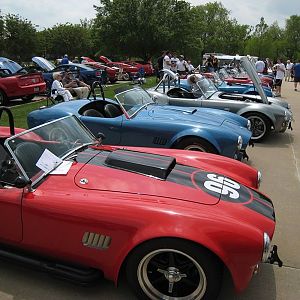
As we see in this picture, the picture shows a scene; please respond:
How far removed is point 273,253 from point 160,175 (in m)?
1.11

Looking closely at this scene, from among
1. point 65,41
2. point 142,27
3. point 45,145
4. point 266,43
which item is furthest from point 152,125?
point 266,43

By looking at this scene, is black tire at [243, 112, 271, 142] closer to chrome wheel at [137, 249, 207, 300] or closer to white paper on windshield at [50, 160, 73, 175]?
white paper on windshield at [50, 160, 73, 175]

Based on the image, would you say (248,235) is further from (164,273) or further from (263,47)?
(263,47)

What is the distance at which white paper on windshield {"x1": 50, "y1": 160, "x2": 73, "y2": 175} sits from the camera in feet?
10.6

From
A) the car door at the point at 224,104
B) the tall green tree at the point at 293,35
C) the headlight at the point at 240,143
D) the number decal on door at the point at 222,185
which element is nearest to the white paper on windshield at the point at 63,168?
the number decal on door at the point at 222,185

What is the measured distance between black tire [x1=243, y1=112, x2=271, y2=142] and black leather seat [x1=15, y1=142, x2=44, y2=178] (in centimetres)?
589

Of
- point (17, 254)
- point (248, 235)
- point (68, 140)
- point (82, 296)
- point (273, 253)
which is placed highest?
point (68, 140)

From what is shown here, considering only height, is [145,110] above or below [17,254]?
above

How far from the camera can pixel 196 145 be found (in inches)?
219

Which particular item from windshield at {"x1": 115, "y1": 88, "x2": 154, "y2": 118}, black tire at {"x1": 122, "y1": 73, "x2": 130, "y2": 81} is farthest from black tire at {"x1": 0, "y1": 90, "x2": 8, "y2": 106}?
black tire at {"x1": 122, "y1": 73, "x2": 130, "y2": 81}

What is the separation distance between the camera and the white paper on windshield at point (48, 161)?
319 cm

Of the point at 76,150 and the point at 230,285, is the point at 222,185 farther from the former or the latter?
the point at 76,150

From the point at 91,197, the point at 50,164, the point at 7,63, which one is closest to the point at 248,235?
the point at 91,197

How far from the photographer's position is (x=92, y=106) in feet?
20.7
